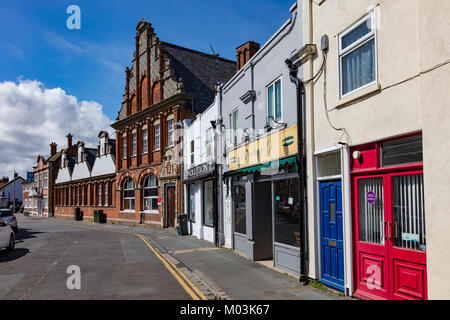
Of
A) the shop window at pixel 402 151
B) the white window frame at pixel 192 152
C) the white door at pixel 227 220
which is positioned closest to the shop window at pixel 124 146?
the white window frame at pixel 192 152

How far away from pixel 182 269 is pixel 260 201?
349 cm

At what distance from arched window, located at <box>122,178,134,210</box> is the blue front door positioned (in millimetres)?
28662

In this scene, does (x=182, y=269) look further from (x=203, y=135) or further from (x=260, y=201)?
(x=203, y=135)

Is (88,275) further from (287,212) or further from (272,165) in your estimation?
(272,165)

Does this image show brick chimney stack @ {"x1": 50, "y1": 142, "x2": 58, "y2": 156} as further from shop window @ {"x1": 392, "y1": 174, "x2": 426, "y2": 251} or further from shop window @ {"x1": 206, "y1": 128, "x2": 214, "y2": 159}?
shop window @ {"x1": 392, "y1": 174, "x2": 426, "y2": 251}

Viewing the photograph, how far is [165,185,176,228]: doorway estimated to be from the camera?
96.2 feet

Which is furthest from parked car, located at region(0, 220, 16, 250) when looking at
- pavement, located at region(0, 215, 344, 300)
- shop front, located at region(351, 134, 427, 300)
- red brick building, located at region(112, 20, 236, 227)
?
shop front, located at region(351, 134, 427, 300)

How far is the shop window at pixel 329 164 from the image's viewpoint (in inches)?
350

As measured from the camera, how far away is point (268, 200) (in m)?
13.6

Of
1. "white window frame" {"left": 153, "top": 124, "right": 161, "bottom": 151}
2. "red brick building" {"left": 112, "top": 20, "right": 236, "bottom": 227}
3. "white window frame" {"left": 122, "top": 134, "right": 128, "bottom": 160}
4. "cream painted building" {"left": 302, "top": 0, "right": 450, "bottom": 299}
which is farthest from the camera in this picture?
"white window frame" {"left": 122, "top": 134, "right": 128, "bottom": 160}

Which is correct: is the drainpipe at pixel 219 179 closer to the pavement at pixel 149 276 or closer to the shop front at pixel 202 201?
the shop front at pixel 202 201

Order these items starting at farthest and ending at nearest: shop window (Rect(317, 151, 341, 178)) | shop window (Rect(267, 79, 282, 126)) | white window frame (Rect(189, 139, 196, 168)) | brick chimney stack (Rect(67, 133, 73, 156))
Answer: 1. brick chimney stack (Rect(67, 133, 73, 156))
2. white window frame (Rect(189, 139, 196, 168))
3. shop window (Rect(267, 79, 282, 126))
4. shop window (Rect(317, 151, 341, 178))

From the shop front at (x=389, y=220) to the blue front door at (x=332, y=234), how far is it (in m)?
0.50

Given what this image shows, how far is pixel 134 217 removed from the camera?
114 ft
